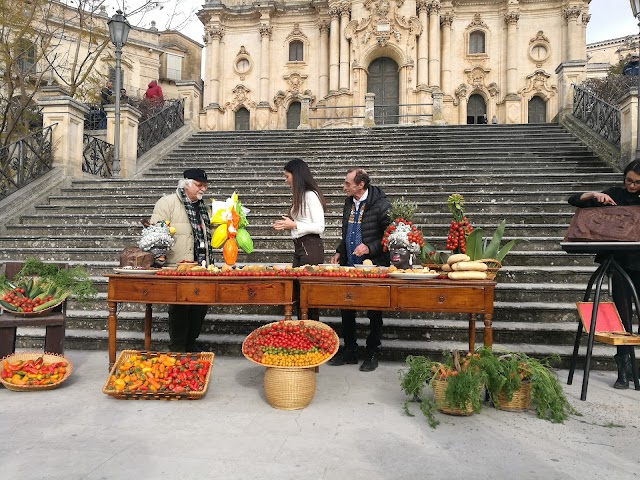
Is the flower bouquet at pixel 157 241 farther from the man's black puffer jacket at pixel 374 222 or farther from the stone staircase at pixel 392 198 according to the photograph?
the man's black puffer jacket at pixel 374 222

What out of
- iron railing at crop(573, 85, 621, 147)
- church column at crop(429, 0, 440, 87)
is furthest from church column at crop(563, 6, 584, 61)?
iron railing at crop(573, 85, 621, 147)

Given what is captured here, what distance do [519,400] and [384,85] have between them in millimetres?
24952

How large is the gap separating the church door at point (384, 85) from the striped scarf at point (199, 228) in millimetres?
22481

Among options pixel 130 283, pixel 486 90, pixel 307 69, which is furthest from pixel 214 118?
pixel 130 283

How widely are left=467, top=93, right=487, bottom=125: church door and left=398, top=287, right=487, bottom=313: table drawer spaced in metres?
25.7

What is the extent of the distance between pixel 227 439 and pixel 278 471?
576 millimetres

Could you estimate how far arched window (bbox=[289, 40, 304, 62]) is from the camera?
2944cm

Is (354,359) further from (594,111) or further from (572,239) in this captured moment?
(594,111)

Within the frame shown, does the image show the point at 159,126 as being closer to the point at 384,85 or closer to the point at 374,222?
the point at 374,222

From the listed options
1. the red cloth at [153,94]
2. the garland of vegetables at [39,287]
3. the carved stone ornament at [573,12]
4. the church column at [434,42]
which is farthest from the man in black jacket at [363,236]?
the carved stone ornament at [573,12]

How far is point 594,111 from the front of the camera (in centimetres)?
1184

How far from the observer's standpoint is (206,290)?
428 centimetres

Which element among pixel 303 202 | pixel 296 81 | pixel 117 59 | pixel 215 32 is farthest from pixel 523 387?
pixel 215 32

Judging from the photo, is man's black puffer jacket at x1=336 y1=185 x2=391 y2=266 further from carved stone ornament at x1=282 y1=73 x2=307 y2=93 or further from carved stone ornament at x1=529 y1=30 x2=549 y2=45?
carved stone ornament at x1=529 y1=30 x2=549 y2=45
